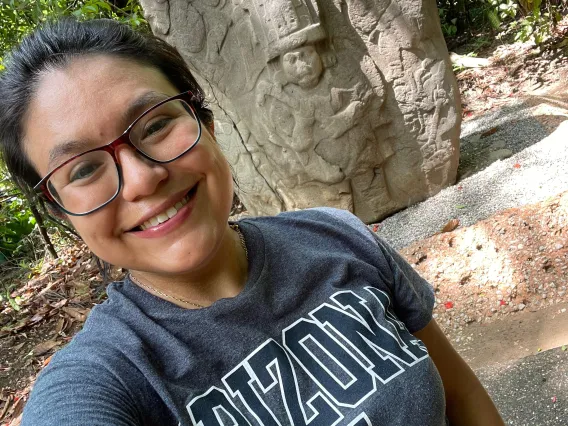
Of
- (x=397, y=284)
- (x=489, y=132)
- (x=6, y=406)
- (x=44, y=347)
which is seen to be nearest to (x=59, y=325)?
(x=44, y=347)

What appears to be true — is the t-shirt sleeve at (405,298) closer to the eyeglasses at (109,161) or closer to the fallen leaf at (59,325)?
the eyeglasses at (109,161)

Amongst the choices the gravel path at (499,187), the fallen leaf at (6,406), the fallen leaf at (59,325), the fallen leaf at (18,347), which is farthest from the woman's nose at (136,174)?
the fallen leaf at (18,347)

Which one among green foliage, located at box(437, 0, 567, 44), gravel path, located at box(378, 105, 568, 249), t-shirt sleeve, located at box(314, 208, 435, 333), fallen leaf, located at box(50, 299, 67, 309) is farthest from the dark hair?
green foliage, located at box(437, 0, 567, 44)

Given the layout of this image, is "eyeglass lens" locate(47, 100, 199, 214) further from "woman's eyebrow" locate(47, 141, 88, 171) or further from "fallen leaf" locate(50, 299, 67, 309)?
"fallen leaf" locate(50, 299, 67, 309)

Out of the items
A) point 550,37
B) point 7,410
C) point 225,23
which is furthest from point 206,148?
point 550,37

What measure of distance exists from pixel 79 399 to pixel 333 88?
268cm

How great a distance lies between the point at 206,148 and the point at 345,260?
0.36 meters

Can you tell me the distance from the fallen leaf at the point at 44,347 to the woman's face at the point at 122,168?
116 inches

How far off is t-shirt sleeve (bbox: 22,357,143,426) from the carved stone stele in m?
2.57

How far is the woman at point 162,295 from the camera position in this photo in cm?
79

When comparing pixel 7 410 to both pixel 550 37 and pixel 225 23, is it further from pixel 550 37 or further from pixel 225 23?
pixel 550 37

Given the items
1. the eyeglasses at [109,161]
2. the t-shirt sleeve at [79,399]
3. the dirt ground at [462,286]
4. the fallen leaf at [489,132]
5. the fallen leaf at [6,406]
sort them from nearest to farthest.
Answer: the t-shirt sleeve at [79,399] → the eyeglasses at [109,161] → the dirt ground at [462,286] → the fallen leaf at [6,406] → the fallen leaf at [489,132]

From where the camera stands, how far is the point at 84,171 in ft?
2.72

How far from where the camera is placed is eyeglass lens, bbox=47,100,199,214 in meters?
0.82
